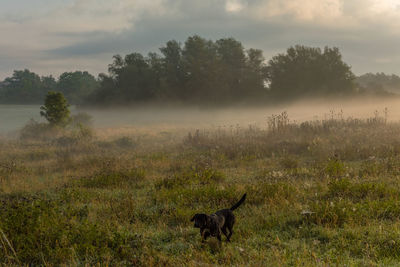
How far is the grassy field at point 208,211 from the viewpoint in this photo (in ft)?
15.5

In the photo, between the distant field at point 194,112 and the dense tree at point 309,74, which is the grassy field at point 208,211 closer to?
the distant field at point 194,112

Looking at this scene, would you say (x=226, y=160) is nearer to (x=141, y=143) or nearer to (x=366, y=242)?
(x=366, y=242)

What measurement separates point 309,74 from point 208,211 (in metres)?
47.1

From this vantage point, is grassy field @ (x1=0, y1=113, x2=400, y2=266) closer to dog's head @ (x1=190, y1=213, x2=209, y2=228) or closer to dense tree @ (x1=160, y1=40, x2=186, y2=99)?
dog's head @ (x1=190, y1=213, x2=209, y2=228)

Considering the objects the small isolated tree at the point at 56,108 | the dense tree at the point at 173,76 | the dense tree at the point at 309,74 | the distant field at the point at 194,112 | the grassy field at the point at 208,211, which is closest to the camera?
the grassy field at the point at 208,211

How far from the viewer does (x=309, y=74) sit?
49812 mm

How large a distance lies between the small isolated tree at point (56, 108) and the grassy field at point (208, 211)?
57.4 ft

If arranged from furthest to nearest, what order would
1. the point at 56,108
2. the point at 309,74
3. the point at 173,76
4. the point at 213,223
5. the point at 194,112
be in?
the point at 173,76 → the point at 194,112 → the point at 309,74 → the point at 56,108 → the point at 213,223

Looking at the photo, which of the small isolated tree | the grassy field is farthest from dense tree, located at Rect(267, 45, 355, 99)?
the grassy field

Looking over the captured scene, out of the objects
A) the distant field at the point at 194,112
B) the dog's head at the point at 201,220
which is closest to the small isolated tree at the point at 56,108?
the distant field at the point at 194,112

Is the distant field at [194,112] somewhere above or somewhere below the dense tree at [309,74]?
below

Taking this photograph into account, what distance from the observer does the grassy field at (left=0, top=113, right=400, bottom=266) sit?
4.74 m

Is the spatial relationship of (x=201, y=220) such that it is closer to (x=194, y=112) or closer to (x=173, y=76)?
(x=194, y=112)

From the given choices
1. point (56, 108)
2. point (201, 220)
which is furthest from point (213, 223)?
point (56, 108)
